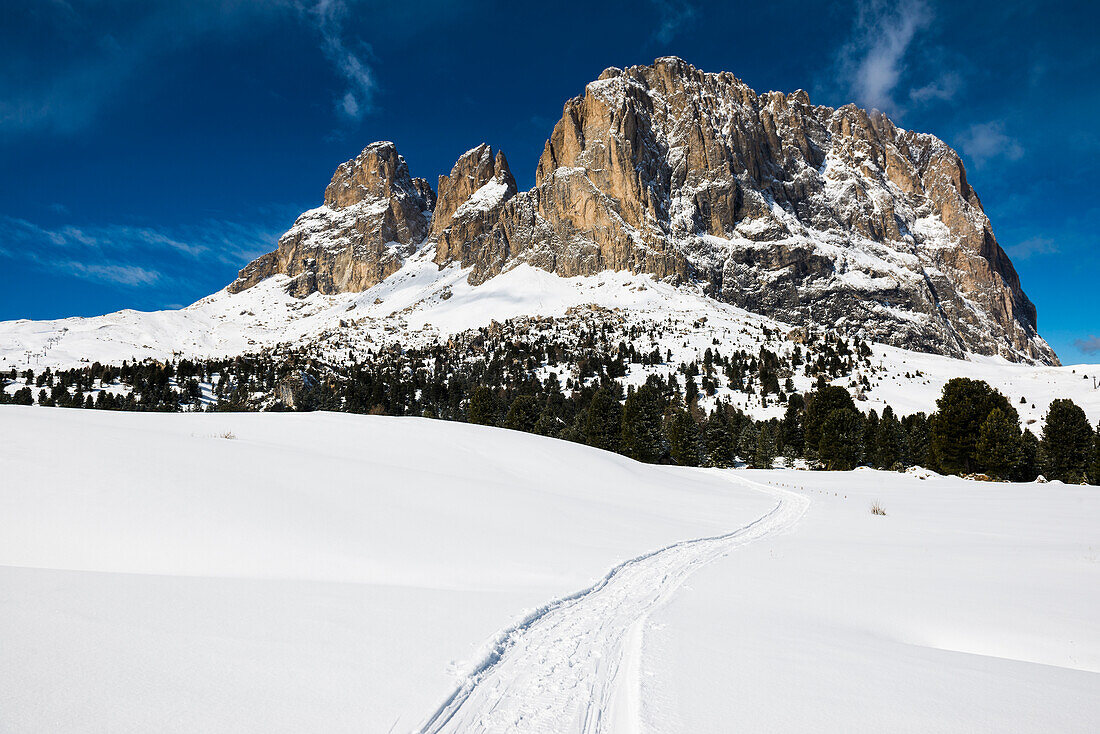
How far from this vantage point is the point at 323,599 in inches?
A: 208

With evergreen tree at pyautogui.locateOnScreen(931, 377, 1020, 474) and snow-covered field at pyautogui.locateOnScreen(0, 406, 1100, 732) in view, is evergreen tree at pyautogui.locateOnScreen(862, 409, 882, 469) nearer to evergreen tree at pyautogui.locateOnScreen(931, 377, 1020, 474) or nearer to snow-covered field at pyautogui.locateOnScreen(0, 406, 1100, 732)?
evergreen tree at pyautogui.locateOnScreen(931, 377, 1020, 474)

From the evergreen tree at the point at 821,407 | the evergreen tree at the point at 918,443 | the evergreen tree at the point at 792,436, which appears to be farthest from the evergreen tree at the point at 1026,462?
the evergreen tree at the point at 792,436

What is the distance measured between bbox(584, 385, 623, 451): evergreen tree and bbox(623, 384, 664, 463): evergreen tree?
3270mm

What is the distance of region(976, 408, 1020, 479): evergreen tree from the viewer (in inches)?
1554

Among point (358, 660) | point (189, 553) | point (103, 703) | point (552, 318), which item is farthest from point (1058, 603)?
point (552, 318)

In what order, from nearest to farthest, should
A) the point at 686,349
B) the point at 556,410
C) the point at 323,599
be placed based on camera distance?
the point at 323,599 → the point at 556,410 → the point at 686,349

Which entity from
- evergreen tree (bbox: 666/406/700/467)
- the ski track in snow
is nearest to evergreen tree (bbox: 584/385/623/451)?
evergreen tree (bbox: 666/406/700/467)

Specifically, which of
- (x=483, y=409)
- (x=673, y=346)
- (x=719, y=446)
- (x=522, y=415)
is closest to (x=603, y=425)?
(x=522, y=415)

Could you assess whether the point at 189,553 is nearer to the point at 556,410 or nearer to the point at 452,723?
the point at 452,723

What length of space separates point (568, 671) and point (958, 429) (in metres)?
52.9

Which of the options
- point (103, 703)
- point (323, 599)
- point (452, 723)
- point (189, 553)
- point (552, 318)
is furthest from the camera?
point (552, 318)

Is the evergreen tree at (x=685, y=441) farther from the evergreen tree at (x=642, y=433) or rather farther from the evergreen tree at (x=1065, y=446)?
the evergreen tree at (x=1065, y=446)

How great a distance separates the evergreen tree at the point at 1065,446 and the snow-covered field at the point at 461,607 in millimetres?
45472

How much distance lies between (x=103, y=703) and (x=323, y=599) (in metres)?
2.39
